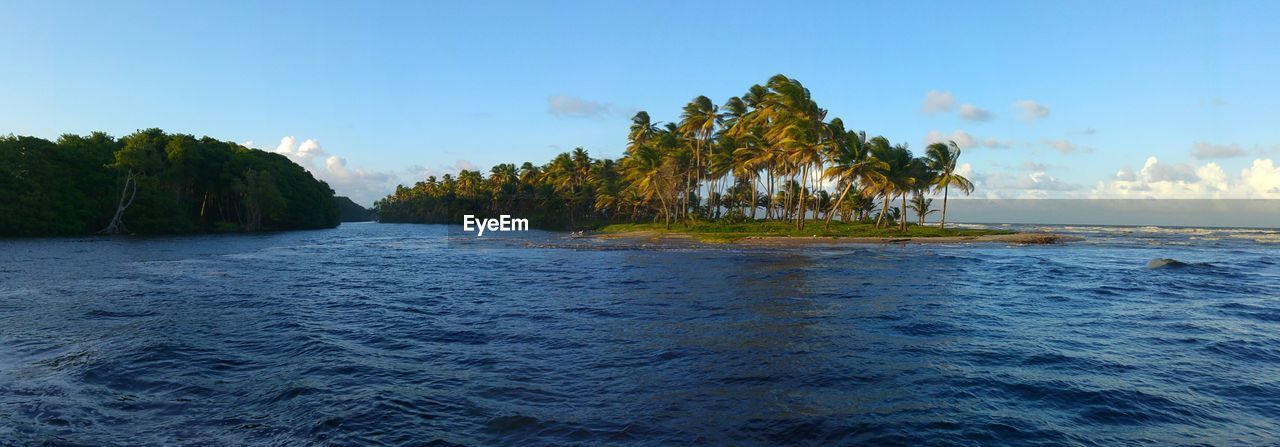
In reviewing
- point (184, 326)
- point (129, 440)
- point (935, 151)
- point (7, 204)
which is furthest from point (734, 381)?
point (7, 204)

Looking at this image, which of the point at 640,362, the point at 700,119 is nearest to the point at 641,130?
the point at 700,119

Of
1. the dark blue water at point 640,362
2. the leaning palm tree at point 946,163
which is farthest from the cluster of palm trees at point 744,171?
the dark blue water at point 640,362

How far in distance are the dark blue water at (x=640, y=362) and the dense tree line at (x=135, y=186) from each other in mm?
47483

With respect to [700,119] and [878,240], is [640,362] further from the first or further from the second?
[700,119]

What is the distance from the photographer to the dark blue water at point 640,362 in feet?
24.0

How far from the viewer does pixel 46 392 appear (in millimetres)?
8531

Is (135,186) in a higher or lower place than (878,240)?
higher

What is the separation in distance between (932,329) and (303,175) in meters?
119

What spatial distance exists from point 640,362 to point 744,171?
61515 mm

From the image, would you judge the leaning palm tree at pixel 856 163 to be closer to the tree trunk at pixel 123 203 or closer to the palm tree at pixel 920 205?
the palm tree at pixel 920 205

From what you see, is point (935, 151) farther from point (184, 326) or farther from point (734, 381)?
point (184, 326)

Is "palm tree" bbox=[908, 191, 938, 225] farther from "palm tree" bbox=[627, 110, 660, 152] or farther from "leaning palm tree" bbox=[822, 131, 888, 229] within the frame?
"palm tree" bbox=[627, 110, 660, 152]

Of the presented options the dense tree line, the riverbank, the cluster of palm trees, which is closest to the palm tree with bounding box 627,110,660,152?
the cluster of palm trees

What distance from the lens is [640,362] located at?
418 inches
